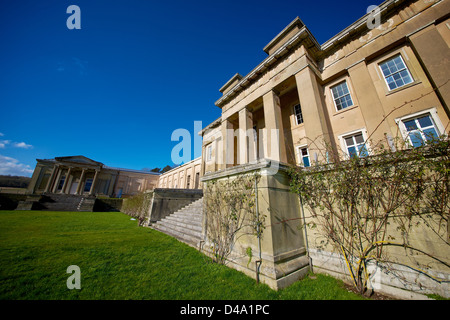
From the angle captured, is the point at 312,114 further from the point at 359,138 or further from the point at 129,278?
the point at 129,278

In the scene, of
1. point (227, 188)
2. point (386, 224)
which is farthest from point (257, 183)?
point (386, 224)

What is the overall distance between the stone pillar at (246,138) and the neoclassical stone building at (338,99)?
79mm

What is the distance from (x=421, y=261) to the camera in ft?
10.0

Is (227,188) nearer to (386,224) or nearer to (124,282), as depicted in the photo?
(124,282)

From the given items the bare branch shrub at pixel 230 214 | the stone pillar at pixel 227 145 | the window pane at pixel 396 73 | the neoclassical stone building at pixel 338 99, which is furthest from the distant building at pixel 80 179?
the window pane at pixel 396 73

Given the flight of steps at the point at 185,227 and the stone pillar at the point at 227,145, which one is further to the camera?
the stone pillar at the point at 227,145

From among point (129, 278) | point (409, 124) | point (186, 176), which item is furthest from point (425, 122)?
point (186, 176)

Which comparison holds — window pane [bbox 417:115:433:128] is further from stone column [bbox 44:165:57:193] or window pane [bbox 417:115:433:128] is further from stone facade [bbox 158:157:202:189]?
stone column [bbox 44:165:57:193]

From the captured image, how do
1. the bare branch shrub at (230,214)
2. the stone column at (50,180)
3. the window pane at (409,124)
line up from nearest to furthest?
the bare branch shrub at (230,214), the window pane at (409,124), the stone column at (50,180)

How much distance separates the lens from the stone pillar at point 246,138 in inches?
460

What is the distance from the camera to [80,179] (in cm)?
3195

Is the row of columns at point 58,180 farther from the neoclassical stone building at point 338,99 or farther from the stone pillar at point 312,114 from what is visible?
the stone pillar at point 312,114

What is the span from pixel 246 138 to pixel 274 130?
2.70 meters
